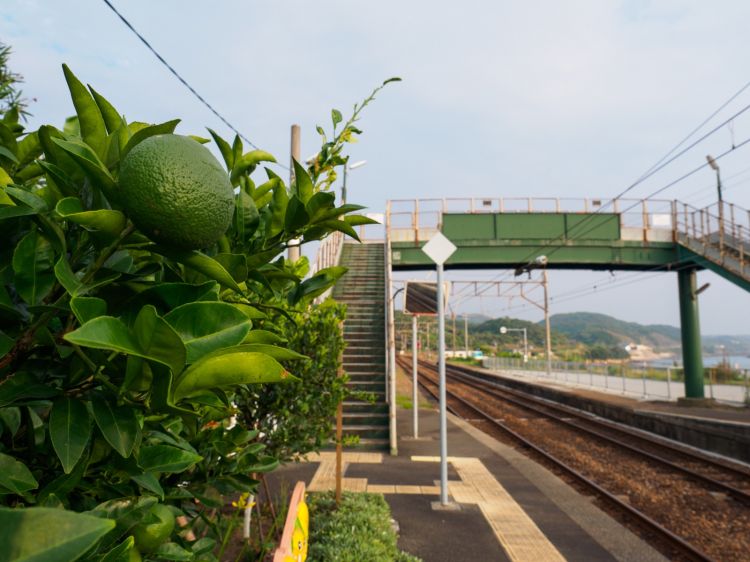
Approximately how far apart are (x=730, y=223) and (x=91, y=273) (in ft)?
66.7

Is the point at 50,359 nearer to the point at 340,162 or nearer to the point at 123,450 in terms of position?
the point at 123,450

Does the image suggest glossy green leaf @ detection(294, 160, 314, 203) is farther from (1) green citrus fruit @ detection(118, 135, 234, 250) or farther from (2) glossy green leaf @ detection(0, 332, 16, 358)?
(2) glossy green leaf @ detection(0, 332, 16, 358)

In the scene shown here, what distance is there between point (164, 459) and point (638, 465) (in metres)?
12.5

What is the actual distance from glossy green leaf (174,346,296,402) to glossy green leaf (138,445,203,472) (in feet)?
1.11

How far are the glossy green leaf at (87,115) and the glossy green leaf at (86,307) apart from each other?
0.42 metres

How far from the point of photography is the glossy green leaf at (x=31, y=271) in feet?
2.72

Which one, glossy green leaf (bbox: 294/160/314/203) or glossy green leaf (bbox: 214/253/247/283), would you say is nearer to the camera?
glossy green leaf (bbox: 214/253/247/283)

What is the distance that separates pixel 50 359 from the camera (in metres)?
0.94

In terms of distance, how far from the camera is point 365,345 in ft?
45.9

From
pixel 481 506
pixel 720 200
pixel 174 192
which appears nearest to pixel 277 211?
pixel 174 192

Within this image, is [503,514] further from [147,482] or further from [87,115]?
[87,115]

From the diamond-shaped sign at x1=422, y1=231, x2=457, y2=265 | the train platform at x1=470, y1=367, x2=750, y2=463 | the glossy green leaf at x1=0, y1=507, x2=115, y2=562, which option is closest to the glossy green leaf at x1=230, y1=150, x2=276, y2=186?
the glossy green leaf at x1=0, y1=507, x2=115, y2=562

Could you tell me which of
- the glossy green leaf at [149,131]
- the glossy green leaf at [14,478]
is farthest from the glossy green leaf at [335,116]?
the glossy green leaf at [14,478]

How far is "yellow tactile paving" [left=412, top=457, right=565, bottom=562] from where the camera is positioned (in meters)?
5.71
